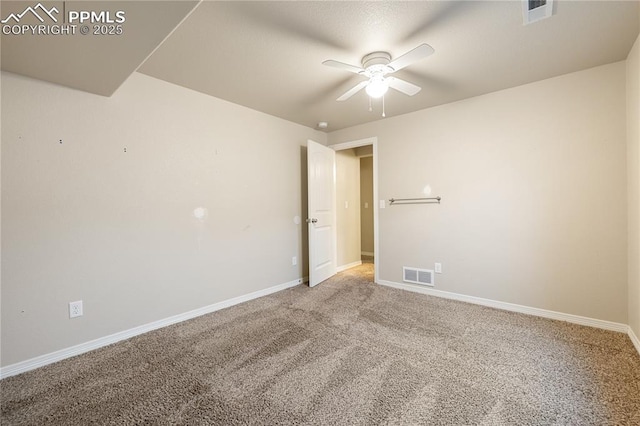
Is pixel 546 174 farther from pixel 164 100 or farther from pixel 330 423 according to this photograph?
pixel 164 100

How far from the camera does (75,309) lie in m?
2.04

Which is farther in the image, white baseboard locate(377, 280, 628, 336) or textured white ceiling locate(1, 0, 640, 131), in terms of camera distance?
white baseboard locate(377, 280, 628, 336)

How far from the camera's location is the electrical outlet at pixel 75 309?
2.02 metres

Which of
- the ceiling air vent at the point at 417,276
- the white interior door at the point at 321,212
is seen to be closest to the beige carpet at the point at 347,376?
the ceiling air vent at the point at 417,276

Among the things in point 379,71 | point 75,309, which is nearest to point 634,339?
point 379,71

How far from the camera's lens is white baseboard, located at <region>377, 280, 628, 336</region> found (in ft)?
7.55

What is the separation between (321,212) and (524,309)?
2.59 m

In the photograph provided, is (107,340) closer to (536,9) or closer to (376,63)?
(376,63)

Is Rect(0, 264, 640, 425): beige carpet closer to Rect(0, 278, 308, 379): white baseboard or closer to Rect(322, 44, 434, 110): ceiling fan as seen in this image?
Rect(0, 278, 308, 379): white baseboard

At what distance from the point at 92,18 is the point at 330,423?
236 centimetres

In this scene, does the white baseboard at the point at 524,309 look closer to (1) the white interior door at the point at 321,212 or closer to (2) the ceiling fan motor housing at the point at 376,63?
(1) the white interior door at the point at 321,212

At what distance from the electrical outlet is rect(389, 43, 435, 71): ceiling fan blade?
298cm

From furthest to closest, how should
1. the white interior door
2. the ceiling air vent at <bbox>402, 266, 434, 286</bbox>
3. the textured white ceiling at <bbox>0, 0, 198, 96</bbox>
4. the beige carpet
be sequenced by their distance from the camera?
the white interior door, the ceiling air vent at <bbox>402, 266, 434, 286</bbox>, the beige carpet, the textured white ceiling at <bbox>0, 0, 198, 96</bbox>

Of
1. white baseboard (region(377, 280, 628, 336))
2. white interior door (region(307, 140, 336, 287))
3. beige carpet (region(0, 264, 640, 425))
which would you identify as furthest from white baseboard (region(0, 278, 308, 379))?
white baseboard (region(377, 280, 628, 336))
